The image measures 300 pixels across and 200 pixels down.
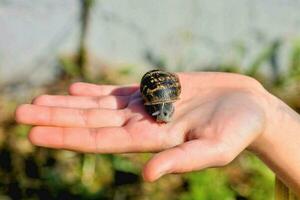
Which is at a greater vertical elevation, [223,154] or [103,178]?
[223,154]

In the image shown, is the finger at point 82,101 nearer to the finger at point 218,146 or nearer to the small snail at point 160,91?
the small snail at point 160,91

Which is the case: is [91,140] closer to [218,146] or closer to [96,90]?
[218,146]

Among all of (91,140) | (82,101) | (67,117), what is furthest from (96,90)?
(91,140)

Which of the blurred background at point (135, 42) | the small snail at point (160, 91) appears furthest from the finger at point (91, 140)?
the blurred background at point (135, 42)

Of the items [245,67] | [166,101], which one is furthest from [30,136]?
[245,67]

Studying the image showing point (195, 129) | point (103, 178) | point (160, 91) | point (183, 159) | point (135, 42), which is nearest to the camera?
point (183, 159)

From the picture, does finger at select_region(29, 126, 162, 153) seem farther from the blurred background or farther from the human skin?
the blurred background

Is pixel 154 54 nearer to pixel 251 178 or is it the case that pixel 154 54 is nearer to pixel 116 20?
pixel 116 20
